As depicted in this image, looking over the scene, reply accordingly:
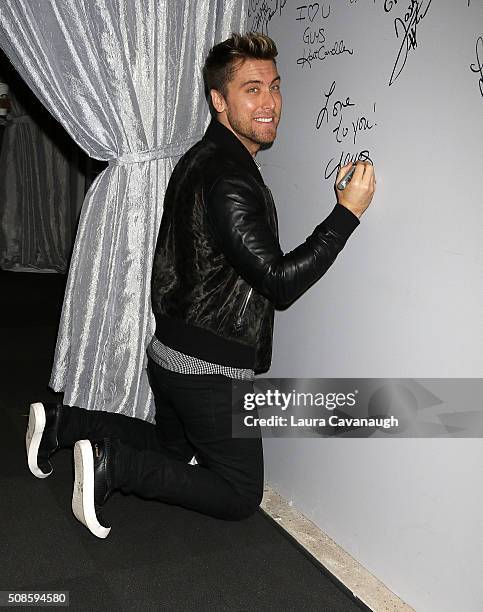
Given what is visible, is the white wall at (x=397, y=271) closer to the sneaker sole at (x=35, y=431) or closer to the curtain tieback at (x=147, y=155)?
the curtain tieback at (x=147, y=155)

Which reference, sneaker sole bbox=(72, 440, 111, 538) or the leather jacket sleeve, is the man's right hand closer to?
the leather jacket sleeve

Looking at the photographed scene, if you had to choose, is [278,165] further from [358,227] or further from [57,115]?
[57,115]

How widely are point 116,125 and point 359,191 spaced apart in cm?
91

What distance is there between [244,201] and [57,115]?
914 mm

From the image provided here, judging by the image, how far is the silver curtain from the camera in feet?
7.08

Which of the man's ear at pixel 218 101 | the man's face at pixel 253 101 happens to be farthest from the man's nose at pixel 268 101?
the man's ear at pixel 218 101

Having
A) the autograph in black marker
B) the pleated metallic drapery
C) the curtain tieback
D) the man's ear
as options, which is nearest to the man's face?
the man's ear

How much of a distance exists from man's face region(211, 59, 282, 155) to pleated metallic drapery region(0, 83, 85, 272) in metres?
4.11

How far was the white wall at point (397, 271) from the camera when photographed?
4.98 ft

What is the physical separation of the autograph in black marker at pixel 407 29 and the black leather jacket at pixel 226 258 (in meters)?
0.35

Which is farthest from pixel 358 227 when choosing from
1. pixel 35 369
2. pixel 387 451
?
pixel 35 369

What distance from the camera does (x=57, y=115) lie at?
228 cm
